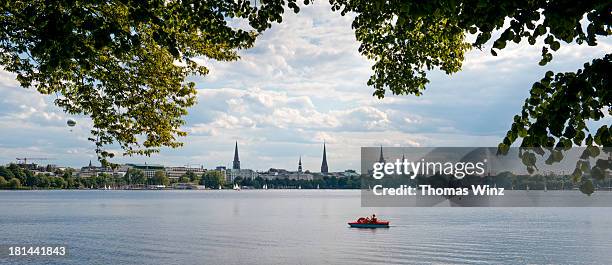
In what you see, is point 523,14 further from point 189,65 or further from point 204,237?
point 204,237

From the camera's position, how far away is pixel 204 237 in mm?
84562

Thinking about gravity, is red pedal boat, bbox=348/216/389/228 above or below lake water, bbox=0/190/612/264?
above

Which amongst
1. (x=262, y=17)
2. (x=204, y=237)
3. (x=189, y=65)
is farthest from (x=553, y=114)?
(x=204, y=237)

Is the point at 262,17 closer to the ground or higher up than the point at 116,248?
higher up

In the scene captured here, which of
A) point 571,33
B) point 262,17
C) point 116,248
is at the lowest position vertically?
point 116,248

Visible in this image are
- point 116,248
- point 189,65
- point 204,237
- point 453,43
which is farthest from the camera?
point 204,237

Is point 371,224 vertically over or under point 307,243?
over

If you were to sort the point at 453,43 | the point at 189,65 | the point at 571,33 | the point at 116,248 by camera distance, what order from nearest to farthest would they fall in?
the point at 571,33 < the point at 453,43 < the point at 189,65 < the point at 116,248

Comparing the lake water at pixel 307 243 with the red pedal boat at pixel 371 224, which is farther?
the red pedal boat at pixel 371 224

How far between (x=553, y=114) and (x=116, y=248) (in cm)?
6884

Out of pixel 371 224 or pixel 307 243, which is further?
pixel 371 224

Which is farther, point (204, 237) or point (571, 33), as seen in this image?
point (204, 237)

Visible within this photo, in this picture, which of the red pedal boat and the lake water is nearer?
the lake water

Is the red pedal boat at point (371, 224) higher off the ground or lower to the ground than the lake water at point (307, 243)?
higher
